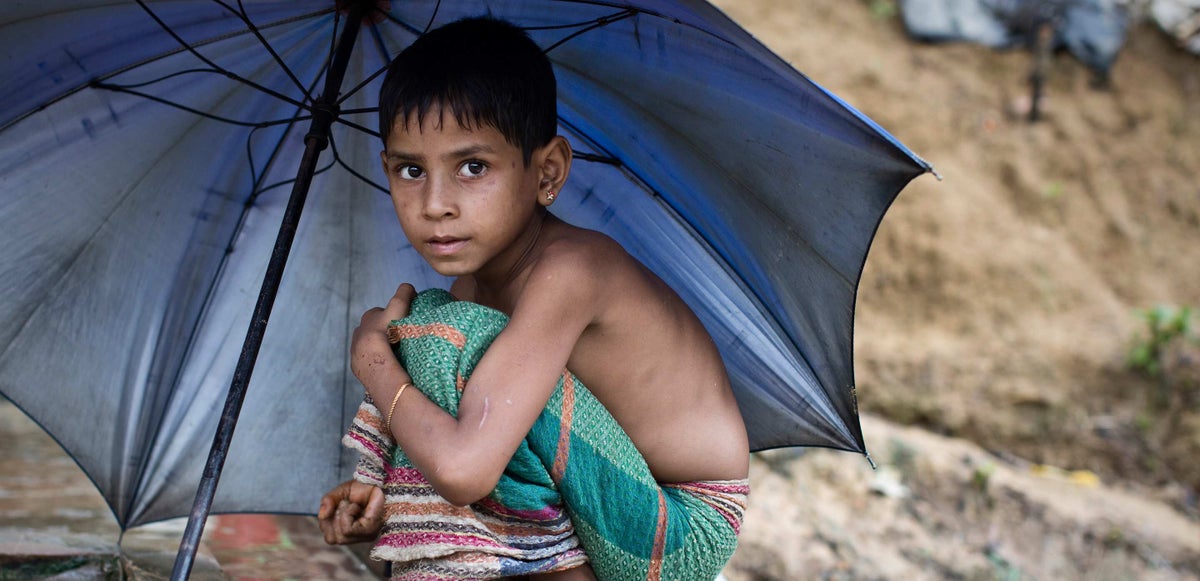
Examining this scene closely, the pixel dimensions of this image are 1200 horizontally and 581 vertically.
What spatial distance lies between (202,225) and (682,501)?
4.37 feet

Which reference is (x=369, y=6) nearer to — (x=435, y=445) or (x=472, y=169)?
(x=472, y=169)

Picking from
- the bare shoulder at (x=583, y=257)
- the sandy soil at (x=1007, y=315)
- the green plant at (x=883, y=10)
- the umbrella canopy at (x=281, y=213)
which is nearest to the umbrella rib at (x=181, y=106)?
the umbrella canopy at (x=281, y=213)

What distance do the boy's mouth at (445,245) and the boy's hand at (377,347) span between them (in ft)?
0.52

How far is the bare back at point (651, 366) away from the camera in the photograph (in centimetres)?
201

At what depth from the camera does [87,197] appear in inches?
90.6

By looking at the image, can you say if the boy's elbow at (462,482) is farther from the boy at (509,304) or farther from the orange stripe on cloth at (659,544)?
the orange stripe on cloth at (659,544)

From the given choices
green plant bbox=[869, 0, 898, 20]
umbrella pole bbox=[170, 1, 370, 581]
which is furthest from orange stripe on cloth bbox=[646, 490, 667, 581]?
green plant bbox=[869, 0, 898, 20]

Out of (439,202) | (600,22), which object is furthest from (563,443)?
(600,22)

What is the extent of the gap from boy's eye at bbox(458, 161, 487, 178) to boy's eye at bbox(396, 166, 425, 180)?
0.09 metres

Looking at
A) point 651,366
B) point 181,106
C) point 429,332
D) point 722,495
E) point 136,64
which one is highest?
point 136,64

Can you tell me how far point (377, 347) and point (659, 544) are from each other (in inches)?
25.6

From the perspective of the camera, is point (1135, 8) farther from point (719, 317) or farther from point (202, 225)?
point (202, 225)

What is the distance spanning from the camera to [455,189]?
188cm

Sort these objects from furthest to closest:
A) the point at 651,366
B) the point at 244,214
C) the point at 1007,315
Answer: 1. the point at 1007,315
2. the point at 244,214
3. the point at 651,366
